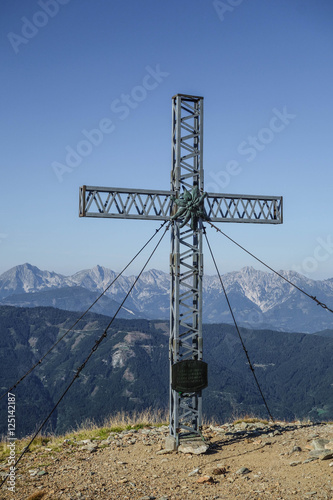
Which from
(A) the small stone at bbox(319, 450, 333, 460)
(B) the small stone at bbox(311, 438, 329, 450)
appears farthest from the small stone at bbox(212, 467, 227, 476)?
(B) the small stone at bbox(311, 438, 329, 450)

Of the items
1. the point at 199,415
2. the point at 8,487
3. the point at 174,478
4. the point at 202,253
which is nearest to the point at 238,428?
the point at 199,415

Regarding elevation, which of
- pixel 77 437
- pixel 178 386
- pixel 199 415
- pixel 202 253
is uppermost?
pixel 202 253

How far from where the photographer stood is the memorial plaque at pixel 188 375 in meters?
15.6

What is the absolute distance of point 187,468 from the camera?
46.5 ft

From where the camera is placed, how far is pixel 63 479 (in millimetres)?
13859

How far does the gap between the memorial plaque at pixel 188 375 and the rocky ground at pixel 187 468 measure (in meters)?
1.98

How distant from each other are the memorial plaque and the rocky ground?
1.98 m

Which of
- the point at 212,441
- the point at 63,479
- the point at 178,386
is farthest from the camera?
the point at 212,441

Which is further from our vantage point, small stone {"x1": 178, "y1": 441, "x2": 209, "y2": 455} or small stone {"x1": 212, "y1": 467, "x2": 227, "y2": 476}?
small stone {"x1": 178, "y1": 441, "x2": 209, "y2": 455}

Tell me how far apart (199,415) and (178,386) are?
4.18 feet

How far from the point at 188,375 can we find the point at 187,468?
273cm

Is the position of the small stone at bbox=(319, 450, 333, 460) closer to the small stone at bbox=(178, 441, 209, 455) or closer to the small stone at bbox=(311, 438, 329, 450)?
the small stone at bbox=(311, 438, 329, 450)

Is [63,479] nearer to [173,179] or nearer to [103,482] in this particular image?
[103,482]

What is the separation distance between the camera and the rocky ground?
12297 mm
